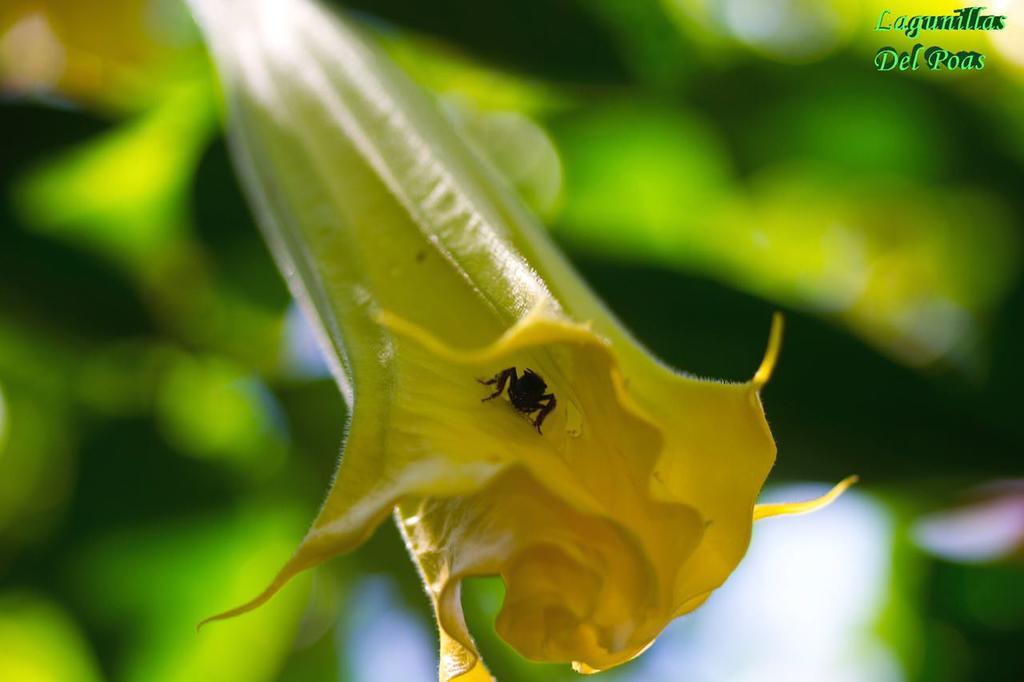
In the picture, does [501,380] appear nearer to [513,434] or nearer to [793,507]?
[513,434]

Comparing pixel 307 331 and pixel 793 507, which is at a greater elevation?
pixel 793 507

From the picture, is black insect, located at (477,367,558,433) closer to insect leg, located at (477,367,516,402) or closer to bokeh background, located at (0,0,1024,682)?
insect leg, located at (477,367,516,402)

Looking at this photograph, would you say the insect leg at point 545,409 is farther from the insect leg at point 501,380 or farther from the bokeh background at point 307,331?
the bokeh background at point 307,331

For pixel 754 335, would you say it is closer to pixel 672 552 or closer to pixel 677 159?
pixel 677 159

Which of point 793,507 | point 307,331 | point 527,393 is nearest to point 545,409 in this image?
point 527,393

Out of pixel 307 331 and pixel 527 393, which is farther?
pixel 307 331

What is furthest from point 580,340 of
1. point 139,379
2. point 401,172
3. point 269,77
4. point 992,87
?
point 992,87

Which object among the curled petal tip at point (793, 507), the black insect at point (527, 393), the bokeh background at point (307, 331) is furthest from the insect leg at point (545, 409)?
the bokeh background at point (307, 331)

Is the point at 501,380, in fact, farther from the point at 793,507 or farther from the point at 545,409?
the point at 793,507
